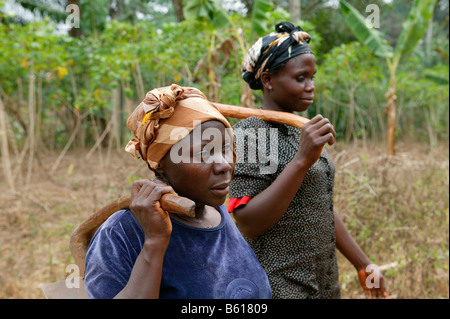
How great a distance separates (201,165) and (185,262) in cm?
26

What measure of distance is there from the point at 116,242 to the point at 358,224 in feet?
11.3

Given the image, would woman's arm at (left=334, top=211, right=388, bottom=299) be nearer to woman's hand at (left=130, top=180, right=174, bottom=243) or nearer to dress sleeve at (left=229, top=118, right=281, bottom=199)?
dress sleeve at (left=229, top=118, right=281, bottom=199)

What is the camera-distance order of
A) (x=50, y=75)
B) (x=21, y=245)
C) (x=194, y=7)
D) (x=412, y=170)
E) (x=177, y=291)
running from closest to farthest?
1. (x=177, y=291)
2. (x=21, y=245)
3. (x=194, y=7)
4. (x=412, y=170)
5. (x=50, y=75)

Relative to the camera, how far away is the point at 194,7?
17.5 ft

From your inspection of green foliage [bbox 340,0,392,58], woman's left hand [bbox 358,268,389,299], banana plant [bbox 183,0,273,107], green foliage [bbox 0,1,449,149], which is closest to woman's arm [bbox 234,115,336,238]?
woman's left hand [bbox 358,268,389,299]

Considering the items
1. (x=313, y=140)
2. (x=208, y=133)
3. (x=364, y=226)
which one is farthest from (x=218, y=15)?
(x=208, y=133)

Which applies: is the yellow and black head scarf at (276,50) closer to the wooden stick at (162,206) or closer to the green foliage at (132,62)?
Answer: the wooden stick at (162,206)

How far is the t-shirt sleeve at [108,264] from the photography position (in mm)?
980

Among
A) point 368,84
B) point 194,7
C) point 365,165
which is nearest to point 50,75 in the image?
point 194,7

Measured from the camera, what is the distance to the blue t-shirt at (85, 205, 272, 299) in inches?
39.0

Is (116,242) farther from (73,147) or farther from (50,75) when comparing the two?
(73,147)

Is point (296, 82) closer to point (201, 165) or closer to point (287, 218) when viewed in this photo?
point (287, 218)

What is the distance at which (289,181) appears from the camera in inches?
57.8

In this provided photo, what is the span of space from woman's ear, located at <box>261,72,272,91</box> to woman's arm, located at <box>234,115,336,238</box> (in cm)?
33
